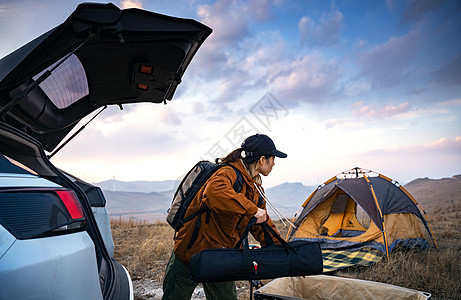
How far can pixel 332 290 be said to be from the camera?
3559 mm

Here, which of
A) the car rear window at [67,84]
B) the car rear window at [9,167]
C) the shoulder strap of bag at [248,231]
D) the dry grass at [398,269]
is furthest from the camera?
the dry grass at [398,269]

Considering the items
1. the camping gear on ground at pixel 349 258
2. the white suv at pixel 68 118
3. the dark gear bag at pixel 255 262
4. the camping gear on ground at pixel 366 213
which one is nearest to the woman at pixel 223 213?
the dark gear bag at pixel 255 262

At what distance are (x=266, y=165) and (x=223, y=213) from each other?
53 centimetres

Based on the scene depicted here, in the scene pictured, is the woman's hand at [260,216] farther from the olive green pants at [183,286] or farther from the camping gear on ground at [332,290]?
the camping gear on ground at [332,290]

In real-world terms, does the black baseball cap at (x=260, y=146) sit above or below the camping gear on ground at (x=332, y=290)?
above

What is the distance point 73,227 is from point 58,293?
0.32 metres

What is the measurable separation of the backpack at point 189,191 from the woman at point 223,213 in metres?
0.04

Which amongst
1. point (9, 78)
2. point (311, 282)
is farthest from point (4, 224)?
point (311, 282)

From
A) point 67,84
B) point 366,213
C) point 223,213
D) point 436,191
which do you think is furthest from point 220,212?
point 436,191

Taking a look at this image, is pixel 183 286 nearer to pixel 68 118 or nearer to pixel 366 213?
pixel 68 118

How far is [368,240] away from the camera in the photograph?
6164 mm

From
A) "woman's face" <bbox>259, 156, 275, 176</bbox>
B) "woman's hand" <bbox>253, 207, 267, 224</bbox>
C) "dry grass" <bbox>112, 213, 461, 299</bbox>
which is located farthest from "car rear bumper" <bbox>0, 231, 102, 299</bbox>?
"dry grass" <bbox>112, 213, 461, 299</bbox>

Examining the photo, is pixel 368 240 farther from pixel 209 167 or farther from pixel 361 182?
pixel 209 167

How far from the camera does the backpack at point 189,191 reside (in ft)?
7.68
